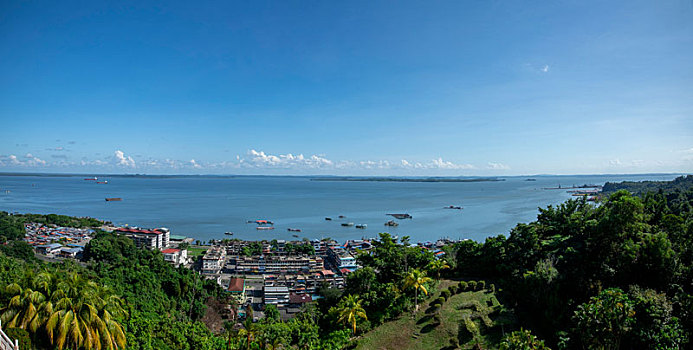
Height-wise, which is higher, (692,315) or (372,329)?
(692,315)

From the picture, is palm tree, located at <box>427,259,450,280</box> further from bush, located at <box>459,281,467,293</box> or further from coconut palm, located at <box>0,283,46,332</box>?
coconut palm, located at <box>0,283,46,332</box>

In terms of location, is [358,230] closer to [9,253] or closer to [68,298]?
[9,253]

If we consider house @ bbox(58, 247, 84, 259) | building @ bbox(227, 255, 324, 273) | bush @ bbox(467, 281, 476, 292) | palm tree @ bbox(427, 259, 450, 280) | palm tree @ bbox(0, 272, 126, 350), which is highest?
palm tree @ bbox(0, 272, 126, 350)

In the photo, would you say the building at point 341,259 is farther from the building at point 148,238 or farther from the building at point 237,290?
the building at point 148,238

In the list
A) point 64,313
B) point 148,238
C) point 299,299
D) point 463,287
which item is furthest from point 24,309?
point 148,238

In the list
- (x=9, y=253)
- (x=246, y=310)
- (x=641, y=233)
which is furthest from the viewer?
(x=9, y=253)

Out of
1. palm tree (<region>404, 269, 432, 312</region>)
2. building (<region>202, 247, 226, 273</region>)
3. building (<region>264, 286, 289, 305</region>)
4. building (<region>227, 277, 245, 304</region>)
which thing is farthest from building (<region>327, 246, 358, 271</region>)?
palm tree (<region>404, 269, 432, 312</region>)

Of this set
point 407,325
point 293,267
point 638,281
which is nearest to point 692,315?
point 638,281

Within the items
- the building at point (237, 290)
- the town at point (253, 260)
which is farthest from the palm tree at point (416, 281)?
the building at point (237, 290)
